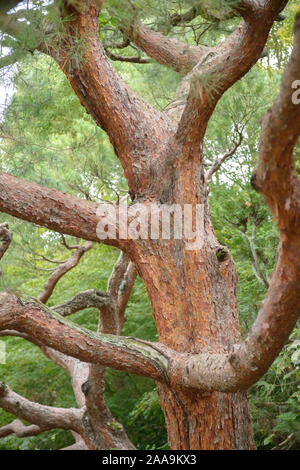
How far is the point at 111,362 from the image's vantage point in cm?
313

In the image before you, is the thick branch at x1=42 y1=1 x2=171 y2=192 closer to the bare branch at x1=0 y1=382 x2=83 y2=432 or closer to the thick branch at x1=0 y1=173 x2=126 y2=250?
the thick branch at x1=0 y1=173 x2=126 y2=250

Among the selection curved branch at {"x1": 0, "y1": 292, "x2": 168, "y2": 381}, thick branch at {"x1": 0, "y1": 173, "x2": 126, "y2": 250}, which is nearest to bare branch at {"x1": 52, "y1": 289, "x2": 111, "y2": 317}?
thick branch at {"x1": 0, "y1": 173, "x2": 126, "y2": 250}

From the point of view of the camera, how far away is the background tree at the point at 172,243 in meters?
3.02

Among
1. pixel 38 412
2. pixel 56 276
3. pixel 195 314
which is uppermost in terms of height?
pixel 56 276

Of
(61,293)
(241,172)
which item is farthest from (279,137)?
(61,293)

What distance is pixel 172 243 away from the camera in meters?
3.59

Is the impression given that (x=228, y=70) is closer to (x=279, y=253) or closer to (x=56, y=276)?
(x=279, y=253)

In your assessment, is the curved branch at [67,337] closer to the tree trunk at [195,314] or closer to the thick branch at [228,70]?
the tree trunk at [195,314]

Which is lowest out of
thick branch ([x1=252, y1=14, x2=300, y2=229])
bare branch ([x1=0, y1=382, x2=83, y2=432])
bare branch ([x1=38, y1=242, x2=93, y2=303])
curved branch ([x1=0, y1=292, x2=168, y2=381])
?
bare branch ([x1=0, y1=382, x2=83, y2=432])

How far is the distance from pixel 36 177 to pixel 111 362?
9.47ft

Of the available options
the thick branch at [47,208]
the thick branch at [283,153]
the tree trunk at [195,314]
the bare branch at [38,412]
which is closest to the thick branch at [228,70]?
the tree trunk at [195,314]

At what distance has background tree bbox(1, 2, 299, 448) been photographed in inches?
119

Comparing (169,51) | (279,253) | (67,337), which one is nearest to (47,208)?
(67,337)

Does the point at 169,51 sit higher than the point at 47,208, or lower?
higher
